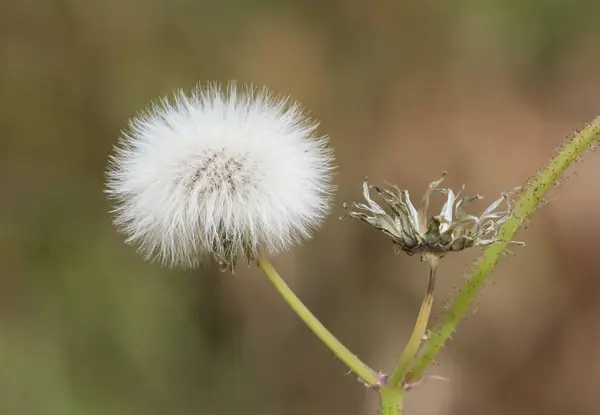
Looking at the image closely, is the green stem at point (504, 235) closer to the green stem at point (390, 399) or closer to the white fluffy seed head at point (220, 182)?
the green stem at point (390, 399)

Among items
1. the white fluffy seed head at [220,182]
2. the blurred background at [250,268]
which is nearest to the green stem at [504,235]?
the white fluffy seed head at [220,182]

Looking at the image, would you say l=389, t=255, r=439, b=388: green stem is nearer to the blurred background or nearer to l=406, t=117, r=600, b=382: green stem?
l=406, t=117, r=600, b=382: green stem

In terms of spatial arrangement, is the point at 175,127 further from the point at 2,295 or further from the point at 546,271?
the point at 546,271

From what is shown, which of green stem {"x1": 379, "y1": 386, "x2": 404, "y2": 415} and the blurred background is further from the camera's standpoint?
the blurred background

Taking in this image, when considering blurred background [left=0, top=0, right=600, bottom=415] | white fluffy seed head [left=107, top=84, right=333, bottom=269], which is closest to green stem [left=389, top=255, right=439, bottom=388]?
white fluffy seed head [left=107, top=84, right=333, bottom=269]

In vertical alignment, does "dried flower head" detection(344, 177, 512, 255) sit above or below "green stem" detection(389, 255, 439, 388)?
above

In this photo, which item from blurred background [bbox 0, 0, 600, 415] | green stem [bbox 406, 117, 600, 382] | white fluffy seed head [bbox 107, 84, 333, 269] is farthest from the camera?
blurred background [bbox 0, 0, 600, 415]
